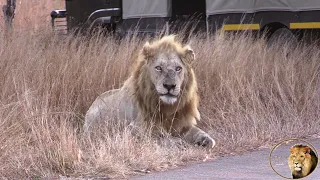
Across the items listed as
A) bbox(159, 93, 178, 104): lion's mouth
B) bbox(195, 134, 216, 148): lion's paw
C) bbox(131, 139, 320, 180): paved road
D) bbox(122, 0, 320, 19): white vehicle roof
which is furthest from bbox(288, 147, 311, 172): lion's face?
bbox(122, 0, 320, 19): white vehicle roof

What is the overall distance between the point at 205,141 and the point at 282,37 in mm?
6027

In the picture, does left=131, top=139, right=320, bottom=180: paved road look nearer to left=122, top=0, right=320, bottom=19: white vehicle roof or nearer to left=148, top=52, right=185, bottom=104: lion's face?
left=148, top=52, right=185, bottom=104: lion's face

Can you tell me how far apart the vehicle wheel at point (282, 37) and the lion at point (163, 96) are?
5006mm

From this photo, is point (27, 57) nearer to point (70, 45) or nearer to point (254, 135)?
point (70, 45)

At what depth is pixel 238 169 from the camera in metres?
7.57

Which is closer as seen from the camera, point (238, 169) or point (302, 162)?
point (302, 162)

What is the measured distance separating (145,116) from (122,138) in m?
0.96

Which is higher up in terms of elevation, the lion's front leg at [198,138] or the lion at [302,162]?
the lion at [302,162]

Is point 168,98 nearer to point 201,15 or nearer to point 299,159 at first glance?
point 299,159

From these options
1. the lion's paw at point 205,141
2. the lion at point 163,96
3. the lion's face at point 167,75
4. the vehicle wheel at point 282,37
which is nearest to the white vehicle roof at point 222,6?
the vehicle wheel at point 282,37

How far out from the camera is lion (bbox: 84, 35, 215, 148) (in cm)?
884

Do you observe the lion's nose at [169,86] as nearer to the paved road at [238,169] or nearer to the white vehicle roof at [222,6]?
the paved road at [238,169]

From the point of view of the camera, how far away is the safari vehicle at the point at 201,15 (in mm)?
14172

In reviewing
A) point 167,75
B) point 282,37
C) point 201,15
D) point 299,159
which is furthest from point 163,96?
point 201,15
